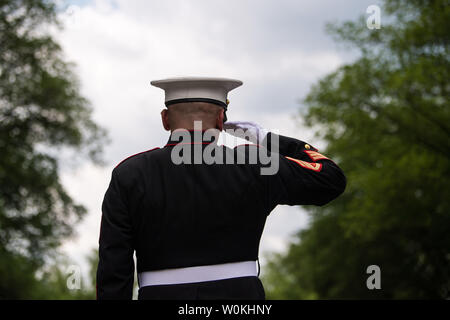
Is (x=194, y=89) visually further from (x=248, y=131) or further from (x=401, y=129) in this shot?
(x=401, y=129)

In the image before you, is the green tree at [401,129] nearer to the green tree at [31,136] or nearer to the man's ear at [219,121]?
the green tree at [31,136]

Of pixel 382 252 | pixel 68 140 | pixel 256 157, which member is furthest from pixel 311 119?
pixel 256 157

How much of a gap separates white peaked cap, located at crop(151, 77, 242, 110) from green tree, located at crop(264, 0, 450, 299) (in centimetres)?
1695

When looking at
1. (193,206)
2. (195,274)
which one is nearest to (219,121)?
(193,206)

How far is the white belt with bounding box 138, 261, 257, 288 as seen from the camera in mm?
2842

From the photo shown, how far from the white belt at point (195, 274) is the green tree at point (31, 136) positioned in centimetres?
1919

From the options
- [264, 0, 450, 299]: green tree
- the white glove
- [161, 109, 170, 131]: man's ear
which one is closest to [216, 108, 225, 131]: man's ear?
the white glove

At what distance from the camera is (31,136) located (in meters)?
22.7

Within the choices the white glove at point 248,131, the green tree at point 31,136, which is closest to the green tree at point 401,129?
the green tree at point 31,136

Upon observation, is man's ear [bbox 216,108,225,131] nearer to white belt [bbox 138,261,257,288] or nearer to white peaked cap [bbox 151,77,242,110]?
white peaked cap [bbox 151,77,242,110]

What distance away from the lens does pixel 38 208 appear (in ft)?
73.2

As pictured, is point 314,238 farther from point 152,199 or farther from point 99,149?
point 152,199

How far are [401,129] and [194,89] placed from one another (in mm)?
18523
